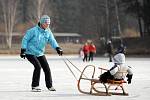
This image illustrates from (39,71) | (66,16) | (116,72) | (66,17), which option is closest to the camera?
(116,72)

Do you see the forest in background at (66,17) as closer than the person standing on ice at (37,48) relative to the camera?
No

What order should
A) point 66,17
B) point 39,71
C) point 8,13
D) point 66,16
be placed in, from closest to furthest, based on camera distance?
point 39,71, point 8,13, point 66,16, point 66,17

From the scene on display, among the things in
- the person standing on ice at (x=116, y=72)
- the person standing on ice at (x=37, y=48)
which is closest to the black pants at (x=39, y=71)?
the person standing on ice at (x=37, y=48)

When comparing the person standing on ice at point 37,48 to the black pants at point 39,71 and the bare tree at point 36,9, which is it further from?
the bare tree at point 36,9

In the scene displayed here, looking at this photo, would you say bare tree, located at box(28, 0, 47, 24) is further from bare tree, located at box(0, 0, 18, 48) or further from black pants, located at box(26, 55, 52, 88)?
black pants, located at box(26, 55, 52, 88)

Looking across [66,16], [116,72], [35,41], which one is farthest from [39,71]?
[66,16]

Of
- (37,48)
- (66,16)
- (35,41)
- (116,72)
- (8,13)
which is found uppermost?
(66,16)

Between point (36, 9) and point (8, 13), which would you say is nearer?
point (8, 13)

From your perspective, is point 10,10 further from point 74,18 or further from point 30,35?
point 30,35

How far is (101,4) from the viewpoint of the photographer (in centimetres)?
8969

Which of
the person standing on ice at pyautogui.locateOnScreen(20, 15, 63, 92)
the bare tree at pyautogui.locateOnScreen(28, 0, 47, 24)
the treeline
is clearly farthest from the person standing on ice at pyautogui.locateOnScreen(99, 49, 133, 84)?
the bare tree at pyautogui.locateOnScreen(28, 0, 47, 24)

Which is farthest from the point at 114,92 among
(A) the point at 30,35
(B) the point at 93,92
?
(A) the point at 30,35

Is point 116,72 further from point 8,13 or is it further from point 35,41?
point 8,13

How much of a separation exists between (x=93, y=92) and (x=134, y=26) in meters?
95.5
